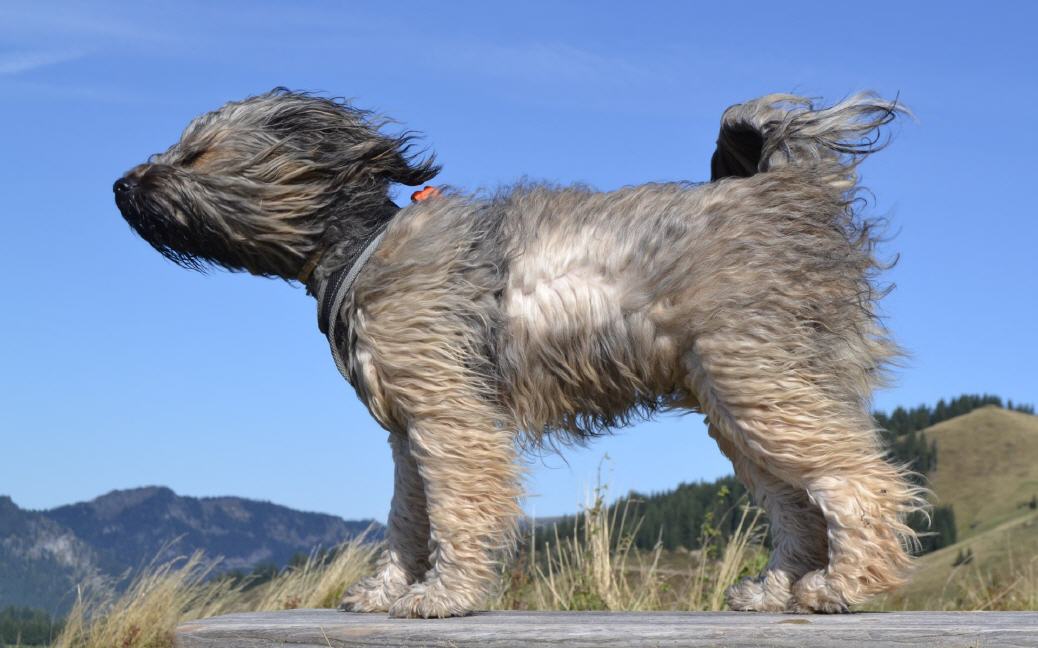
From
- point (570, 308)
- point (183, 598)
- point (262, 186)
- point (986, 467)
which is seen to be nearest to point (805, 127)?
point (570, 308)

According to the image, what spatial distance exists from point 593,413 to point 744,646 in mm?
1477

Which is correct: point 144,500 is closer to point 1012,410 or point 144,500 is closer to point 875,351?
point 1012,410

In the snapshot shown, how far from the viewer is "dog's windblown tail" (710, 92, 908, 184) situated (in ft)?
19.8

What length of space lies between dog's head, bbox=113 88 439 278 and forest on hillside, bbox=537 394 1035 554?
3.18 metres

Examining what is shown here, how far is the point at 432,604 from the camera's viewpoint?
5.87 meters

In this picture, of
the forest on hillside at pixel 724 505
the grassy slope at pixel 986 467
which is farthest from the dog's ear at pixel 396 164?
the grassy slope at pixel 986 467

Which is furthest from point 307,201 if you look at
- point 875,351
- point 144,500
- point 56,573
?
point 144,500

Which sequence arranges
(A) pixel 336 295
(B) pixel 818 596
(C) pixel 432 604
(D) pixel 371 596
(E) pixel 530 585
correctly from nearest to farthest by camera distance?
(B) pixel 818 596
(C) pixel 432 604
(A) pixel 336 295
(D) pixel 371 596
(E) pixel 530 585

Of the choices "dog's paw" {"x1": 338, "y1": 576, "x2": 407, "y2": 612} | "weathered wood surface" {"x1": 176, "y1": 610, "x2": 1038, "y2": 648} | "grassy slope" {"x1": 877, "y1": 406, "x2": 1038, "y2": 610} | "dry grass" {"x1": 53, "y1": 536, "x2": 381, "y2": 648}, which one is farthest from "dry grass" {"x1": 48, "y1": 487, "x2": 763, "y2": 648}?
"grassy slope" {"x1": 877, "y1": 406, "x2": 1038, "y2": 610}

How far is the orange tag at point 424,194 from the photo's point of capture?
6.38 meters

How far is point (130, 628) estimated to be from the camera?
33.9 feet

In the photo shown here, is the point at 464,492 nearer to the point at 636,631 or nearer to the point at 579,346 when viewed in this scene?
the point at 579,346

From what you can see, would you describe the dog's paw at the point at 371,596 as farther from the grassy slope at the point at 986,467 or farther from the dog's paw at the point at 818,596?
the grassy slope at the point at 986,467

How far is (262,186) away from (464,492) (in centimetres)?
196
